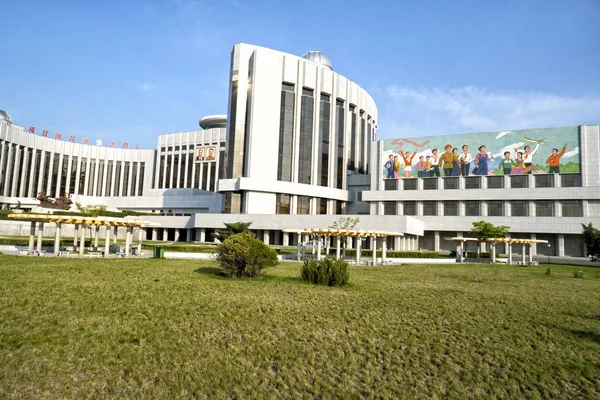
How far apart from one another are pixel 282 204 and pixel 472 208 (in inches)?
1183

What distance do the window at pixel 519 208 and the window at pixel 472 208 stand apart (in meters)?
4.50

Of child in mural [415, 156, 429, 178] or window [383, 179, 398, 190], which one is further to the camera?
window [383, 179, 398, 190]

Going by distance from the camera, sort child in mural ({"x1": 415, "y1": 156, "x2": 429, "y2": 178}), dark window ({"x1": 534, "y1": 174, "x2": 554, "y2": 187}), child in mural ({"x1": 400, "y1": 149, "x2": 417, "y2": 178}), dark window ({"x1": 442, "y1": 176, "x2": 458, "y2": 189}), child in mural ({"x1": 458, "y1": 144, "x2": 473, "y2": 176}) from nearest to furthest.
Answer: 1. dark window ({"x1": 534, "y1": 174, "x2": 554, "y2": 187})
2. child in mural ({"x1": 458, "y1": 144, "x2": 473, "y2": 176})
3. dark window ({"x1": 442, "y1": 176, "x2": 458, "y2": 189})
4. child in mural ({"x1": 415, "y1": 156, "x2": 429, "y2": 178})
5. child in mural ({"x1": 400, "y1": 149, "x2": 417, "y2": 178})

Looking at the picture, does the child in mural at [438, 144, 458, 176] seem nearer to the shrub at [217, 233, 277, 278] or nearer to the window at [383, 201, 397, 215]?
the window at [383, 201, 397, 215]

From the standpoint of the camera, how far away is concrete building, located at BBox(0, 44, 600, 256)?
55.4 meters

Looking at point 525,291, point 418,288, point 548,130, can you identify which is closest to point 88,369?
point 418,288

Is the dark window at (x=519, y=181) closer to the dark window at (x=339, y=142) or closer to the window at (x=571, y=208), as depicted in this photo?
the window at (x=571, y=208)

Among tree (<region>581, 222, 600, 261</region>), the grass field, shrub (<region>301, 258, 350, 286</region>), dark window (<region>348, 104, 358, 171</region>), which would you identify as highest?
dark window (<region>348, 104, 358, 171</region>)

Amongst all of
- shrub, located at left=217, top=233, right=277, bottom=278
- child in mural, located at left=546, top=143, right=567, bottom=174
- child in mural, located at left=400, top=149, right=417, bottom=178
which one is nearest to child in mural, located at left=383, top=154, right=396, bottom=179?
child in mural, located at left=400, top=149, right=417, bottom=178

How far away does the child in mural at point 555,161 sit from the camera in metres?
56.3

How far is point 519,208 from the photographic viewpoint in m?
57.9

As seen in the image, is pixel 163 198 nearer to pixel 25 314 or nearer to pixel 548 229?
pixel 548 229

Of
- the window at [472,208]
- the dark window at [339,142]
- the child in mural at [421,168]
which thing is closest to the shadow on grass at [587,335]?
the window at [472,208]

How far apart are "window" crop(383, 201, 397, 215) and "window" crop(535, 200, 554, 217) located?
67.8ft
